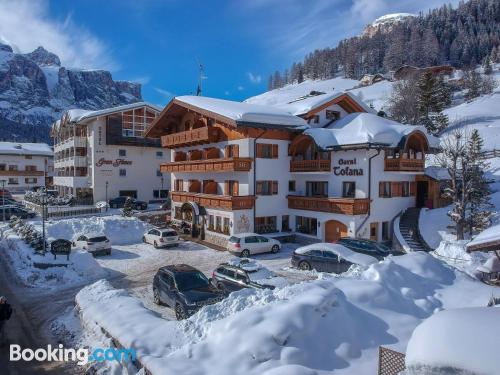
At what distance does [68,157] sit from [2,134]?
154 metres

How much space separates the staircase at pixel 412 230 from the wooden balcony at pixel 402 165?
138 inches

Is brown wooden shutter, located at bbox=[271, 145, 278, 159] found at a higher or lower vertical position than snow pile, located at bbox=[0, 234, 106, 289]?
higher

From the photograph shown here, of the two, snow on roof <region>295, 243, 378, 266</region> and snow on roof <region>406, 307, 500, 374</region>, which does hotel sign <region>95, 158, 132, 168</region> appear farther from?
snow on roof <region>406, 307, 500, 374</region>

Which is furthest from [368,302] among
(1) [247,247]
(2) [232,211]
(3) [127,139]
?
(3) [127,139]

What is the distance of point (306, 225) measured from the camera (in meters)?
31.3

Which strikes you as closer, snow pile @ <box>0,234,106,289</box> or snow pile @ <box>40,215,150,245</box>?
snow pile @ <box>0,234,106,289</box>

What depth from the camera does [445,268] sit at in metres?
16.4

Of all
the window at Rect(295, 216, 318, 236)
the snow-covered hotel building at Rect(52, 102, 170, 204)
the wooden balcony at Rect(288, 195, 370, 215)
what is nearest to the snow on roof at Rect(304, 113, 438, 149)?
the wooden balcony at Rect(288, 195, 370, 215)

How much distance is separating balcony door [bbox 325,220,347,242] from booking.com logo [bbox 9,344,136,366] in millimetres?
20093

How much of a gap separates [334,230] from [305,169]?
18.2 feet

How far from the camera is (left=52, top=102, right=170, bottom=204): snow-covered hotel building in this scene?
4953 centimetres

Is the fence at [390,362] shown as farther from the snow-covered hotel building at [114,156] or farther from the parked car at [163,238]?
the snow-covered hotel building at [114,156]

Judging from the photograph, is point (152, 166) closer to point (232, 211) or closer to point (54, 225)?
point (54, 225)

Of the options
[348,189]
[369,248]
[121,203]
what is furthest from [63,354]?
[121,203]
